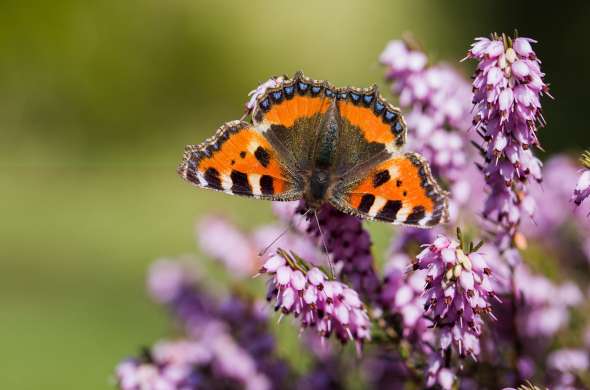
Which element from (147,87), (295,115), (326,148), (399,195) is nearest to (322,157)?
(326,148)

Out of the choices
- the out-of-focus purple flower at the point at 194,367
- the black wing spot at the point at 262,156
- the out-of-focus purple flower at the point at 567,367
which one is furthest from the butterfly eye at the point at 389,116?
the out-of-focus purple flower at the point at 194,367

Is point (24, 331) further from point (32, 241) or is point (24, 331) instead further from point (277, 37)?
point (277, 37)

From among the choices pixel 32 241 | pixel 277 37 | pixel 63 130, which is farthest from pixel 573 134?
pixel 63 130

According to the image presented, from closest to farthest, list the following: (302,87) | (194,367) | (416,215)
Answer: (416,215), (302,87), (194,367)

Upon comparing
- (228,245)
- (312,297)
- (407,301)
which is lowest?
(312,297)

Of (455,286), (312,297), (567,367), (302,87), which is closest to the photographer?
(455,286)

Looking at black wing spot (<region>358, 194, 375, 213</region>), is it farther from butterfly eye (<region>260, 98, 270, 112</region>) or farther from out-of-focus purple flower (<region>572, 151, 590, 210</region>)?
out-of-focus purple flower (<region>572, 151, 590, 210</region>)

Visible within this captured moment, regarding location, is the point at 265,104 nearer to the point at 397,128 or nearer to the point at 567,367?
the point at 397,128
